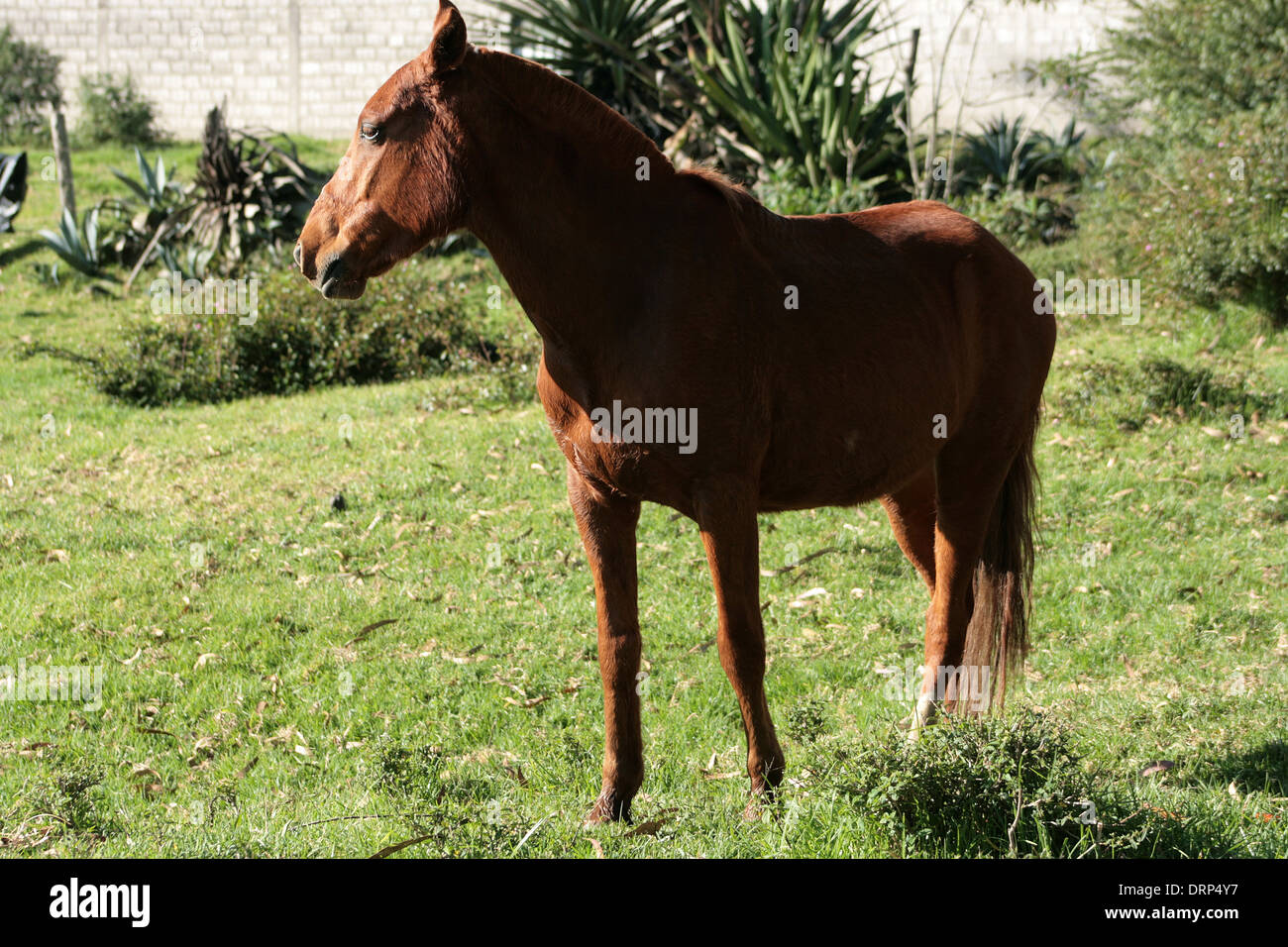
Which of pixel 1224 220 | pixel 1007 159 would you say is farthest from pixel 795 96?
pixel 1224 220

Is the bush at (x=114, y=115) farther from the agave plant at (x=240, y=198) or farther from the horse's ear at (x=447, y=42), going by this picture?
the horse's ear at (x=447, y=42)

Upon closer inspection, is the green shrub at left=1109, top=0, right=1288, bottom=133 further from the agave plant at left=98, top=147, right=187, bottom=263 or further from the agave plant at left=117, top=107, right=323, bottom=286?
the agave plant at left=98, top=147, right=187, bottom=263

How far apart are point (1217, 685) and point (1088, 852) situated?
2.27 m

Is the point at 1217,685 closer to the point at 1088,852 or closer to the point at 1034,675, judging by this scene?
the point at 1034,675

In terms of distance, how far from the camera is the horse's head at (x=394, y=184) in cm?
318

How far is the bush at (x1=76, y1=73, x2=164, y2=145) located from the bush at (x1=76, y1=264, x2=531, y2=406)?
10321 mm

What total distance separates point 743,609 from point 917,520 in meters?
1.41

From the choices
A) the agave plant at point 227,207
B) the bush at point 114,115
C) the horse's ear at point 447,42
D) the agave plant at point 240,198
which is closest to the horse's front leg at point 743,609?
the horse's ear at point 447,42

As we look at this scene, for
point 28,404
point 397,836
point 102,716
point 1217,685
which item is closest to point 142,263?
point 28,404

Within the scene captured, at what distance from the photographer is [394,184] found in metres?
3.19

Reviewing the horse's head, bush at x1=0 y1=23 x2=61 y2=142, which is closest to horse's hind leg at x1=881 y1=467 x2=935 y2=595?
the horse's head

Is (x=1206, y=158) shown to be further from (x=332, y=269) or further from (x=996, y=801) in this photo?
(x=332, y=269)

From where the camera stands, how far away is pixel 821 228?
12.9 ft

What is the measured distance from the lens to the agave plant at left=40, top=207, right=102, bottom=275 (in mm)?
13172
